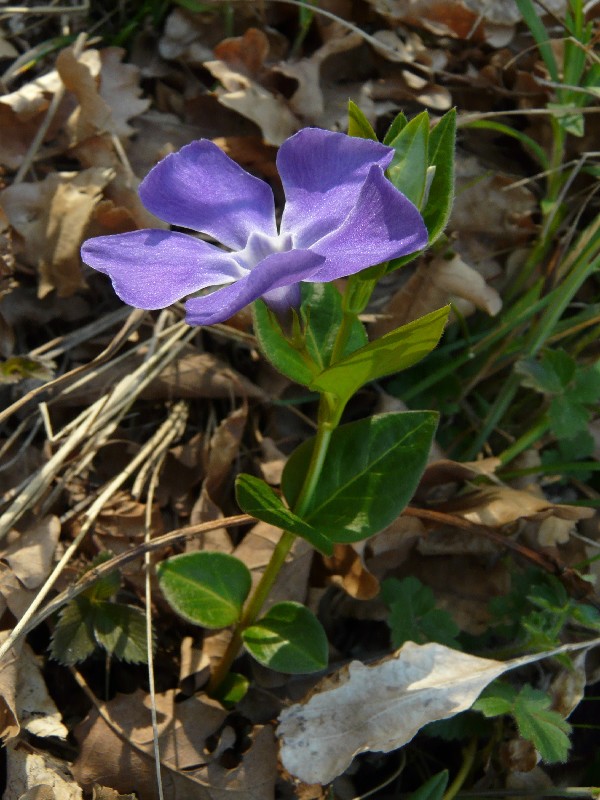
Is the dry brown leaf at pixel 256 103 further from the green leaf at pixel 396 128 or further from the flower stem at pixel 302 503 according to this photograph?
the flower stem at pixel 302 503

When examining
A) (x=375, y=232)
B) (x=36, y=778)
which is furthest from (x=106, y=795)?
(x=375, y=232)

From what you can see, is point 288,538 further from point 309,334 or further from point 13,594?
point 13,594

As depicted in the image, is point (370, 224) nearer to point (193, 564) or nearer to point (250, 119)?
point (193, 564)

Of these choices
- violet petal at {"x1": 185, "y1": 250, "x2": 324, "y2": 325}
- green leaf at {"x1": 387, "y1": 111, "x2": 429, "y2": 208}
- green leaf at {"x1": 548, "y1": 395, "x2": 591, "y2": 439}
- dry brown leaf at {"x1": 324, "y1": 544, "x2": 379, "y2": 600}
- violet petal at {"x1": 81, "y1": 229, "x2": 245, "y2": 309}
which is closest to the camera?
violet petal at {"x1": 185, "y1": 250, "x2": 324, "y2": 325}

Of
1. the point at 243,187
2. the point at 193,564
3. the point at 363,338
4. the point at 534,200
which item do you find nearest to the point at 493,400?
the point at 534,200

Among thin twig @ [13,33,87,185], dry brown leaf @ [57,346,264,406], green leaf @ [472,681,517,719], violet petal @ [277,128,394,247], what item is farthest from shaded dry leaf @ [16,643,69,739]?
thin twig @ [13,33,87,185]

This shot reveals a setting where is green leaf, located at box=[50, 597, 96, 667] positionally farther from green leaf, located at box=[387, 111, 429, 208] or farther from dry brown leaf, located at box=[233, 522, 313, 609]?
green leaf, located at box=[387, 111, 429, 208]
